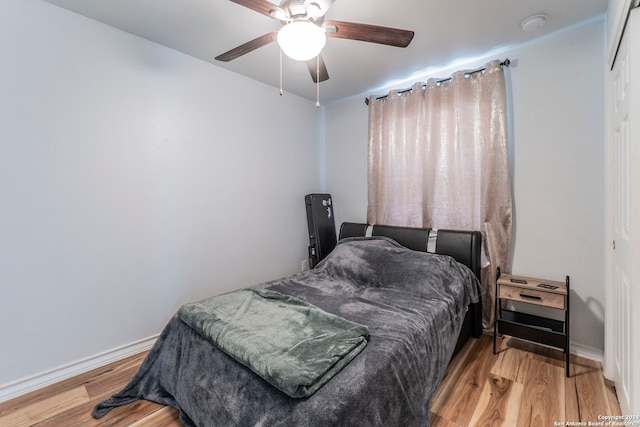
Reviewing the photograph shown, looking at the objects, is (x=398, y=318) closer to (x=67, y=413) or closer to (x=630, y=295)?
(x=630, y=295)

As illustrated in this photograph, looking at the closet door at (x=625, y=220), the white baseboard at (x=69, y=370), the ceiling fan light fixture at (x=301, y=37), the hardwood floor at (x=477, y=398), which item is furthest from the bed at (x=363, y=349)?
the ceiling fan light fixture at (x=301, y=37)

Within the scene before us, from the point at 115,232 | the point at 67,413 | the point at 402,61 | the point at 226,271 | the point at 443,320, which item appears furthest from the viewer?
the point at 226,271

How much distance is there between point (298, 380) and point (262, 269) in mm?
2134

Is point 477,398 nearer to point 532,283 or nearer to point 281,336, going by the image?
point 532,283

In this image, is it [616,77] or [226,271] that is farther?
[226,271]

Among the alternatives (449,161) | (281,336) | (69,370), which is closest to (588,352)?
(449,161)

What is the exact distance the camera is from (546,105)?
2.19 m

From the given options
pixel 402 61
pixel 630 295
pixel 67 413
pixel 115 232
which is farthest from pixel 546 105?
pixel 67 413

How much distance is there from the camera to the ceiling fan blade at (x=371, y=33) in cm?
149

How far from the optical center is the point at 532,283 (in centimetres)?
212

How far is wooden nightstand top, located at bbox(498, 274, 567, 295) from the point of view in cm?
198

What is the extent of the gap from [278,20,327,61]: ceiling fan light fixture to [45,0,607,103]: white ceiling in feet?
1.91

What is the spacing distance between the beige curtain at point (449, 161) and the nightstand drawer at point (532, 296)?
290mm

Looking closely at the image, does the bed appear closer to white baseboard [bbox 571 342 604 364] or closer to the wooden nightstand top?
the wooden nightstand top
